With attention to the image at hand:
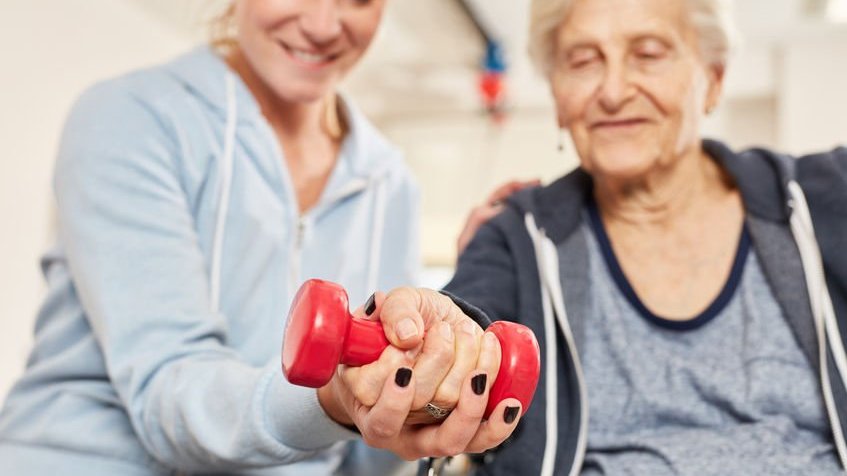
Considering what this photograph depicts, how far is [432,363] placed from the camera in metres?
0.57

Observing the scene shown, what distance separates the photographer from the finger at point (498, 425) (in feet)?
1.93

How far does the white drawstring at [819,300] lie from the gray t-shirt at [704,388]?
3 centimetres

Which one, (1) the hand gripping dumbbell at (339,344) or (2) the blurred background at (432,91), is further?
(2) the blurred background at (432,91)

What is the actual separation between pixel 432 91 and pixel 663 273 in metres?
3.84

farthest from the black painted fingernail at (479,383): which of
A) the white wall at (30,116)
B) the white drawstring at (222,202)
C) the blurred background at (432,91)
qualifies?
the white wall at (30,116)

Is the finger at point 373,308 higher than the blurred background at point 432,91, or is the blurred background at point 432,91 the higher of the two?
the blurred background at point 432,91

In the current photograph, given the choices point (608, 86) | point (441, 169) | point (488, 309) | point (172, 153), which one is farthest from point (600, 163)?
point (441, 169)

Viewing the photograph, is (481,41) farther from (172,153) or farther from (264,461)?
(264,461)

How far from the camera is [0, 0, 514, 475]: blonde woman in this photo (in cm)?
82

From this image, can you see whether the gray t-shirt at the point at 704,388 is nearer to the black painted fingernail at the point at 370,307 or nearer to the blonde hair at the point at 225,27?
the black painted fingernail at the point at 370,307

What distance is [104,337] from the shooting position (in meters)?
0.93

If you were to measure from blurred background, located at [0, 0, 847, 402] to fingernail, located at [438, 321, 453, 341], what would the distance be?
186cm

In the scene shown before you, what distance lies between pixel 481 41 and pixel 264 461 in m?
3.49

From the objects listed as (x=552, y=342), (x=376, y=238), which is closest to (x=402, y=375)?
(x=552, y=342)
